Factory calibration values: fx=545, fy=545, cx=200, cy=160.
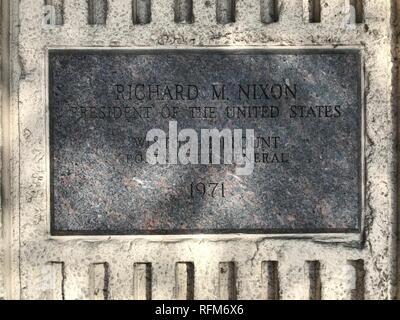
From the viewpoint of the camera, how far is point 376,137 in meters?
3.52

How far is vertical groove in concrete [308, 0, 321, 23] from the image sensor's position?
353 cm

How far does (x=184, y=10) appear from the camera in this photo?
3551mm

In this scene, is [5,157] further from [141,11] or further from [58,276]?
[141,11]

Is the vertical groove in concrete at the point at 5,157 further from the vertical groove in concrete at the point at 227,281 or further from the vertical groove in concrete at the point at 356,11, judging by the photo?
the vertical groove in concrete at the point at 356,11

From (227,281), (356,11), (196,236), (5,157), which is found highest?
(356,11)

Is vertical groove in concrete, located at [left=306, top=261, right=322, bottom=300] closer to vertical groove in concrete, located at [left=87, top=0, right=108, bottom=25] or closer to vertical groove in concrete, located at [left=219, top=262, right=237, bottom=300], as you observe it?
vertical groove in concrete, located at [left=219, top=262, right=237, bottom=300]

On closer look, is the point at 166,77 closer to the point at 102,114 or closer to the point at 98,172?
the point at 102,114

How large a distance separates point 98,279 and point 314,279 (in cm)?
141

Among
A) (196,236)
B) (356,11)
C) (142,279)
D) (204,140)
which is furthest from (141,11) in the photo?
(142,279)

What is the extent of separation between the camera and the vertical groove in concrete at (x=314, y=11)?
353 cm

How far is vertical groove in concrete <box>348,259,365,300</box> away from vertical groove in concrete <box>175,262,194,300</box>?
40.8 inches

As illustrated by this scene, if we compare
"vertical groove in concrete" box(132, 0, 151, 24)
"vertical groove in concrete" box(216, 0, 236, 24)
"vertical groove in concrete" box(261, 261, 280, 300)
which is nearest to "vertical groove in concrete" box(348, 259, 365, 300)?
"vertical groove in concrete" box(261, 261, 280, 300)

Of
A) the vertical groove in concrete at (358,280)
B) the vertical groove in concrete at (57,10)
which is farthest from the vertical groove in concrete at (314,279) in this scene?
the vertical groove in concrete at (57,10)

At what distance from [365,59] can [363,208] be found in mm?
963
